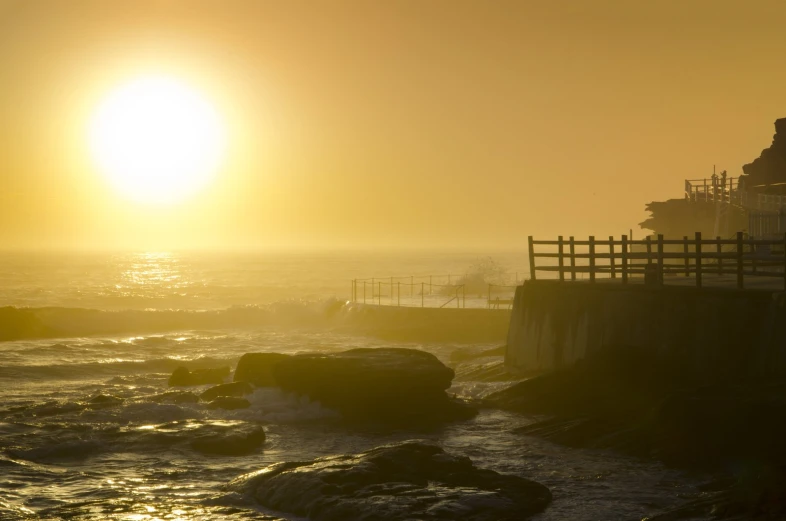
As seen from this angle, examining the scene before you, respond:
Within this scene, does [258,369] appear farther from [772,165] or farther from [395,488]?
[772,165]

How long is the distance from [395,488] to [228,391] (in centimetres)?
1275

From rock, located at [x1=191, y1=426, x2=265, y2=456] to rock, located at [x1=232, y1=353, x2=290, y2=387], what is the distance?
18.6 feet

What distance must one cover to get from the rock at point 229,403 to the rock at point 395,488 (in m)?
8.43

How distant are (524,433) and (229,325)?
50.5m

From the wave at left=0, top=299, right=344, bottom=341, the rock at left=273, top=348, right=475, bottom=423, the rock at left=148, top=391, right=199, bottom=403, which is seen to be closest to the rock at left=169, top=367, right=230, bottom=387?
the rock at left=148, top=391, right=199, bottom=403

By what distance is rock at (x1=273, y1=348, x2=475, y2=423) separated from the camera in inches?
922

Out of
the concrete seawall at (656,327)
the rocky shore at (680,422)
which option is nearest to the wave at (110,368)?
the concrete seawall at (656,327)

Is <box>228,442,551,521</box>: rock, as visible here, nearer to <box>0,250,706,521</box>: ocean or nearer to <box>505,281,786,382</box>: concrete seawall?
<box>0,250,706,521</box>: ocean

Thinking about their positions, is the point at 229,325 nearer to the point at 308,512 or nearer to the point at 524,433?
the point at 524,433

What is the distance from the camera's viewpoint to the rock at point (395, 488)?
555 inches

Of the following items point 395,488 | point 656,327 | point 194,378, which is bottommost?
point 194,378

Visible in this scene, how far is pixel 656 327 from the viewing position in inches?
879

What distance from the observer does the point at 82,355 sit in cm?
4641

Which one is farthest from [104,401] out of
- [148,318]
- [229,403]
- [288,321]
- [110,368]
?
[148,318]
